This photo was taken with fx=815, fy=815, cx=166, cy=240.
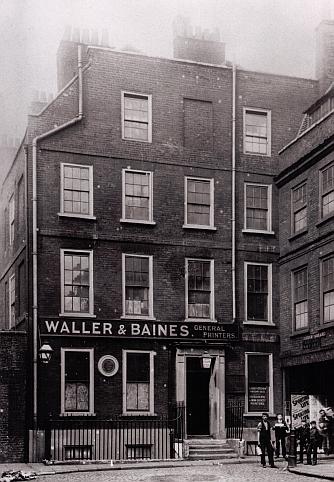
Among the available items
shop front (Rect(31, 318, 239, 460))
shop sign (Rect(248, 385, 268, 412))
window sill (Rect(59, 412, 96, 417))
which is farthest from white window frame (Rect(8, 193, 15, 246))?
shop sign (Rect(248, 385, 268, 412))

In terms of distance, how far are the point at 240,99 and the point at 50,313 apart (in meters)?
9.70

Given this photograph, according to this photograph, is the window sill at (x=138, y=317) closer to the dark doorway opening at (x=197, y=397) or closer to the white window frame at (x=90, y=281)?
the white window frame at (x=90, y=281)

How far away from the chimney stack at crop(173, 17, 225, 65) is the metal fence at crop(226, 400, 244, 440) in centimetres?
1180

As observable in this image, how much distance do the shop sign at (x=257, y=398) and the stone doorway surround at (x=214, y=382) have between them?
1050 mm

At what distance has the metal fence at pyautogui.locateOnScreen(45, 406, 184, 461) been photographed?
2369 centimetres

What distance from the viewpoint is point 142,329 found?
83.1 ft

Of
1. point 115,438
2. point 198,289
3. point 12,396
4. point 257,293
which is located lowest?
point 115,438

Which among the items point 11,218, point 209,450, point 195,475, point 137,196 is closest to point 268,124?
point 137,196

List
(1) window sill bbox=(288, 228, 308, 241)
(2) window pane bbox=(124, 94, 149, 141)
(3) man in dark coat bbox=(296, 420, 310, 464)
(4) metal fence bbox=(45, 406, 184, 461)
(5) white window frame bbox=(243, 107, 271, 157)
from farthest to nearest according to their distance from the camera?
1. (5) white window frame bbox=(243, 107, 271, 157)
2. (2) window pane bbox=(124, 94, 149, 141)
3. (1) window sill bbox=(288, 228, 308, 241)
4. (4) metal fence bbox=(45, 406, 184, 461)
5. (3) man in dark coat bbox=(296, 420, 310, 464)

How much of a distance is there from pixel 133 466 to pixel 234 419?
17.0ft

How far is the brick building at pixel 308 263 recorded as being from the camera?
23.8 meters

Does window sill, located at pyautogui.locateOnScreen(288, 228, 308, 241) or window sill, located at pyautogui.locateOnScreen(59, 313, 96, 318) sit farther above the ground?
window sill, located at pyautogui.locateOnScreen(288, 228, 308, 241)

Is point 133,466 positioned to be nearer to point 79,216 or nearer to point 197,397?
point 197,397

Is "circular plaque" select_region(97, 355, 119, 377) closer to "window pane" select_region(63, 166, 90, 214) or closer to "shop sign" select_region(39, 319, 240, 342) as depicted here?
"shop sign" select_region(39, 319, 240, 342)
